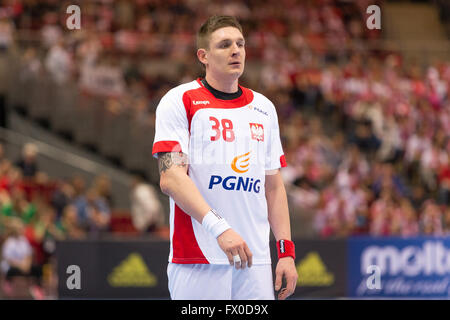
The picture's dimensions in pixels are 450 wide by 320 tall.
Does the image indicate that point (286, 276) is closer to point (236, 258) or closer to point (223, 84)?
point (236, 258)

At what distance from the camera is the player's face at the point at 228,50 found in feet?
16.1

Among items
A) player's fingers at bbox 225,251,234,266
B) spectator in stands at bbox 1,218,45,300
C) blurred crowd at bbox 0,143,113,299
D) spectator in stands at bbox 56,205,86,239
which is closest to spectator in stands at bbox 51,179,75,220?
blurred crowd at bbox 0,143,113,299

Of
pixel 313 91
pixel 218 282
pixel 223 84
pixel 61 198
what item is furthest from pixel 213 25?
pixel 313 91

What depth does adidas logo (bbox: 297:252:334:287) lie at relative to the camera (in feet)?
50.3

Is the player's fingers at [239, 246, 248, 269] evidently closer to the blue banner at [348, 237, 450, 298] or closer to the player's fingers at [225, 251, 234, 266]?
the player's fingers at [225, 251, 234, 266]

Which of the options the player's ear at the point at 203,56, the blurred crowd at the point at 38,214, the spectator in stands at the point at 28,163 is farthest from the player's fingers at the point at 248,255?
the spectator in stands at the point at 28,163

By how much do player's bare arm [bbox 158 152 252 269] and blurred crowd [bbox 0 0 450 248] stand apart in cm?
1103

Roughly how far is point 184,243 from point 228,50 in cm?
122

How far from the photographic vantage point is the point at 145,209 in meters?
16.4

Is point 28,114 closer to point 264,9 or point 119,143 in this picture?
point 119,143

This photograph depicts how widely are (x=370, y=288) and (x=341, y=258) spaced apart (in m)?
0.81

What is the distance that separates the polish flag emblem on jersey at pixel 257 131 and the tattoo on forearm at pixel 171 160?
48 centimetres

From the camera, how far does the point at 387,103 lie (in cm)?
2036

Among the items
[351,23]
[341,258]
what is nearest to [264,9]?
[351,23]
